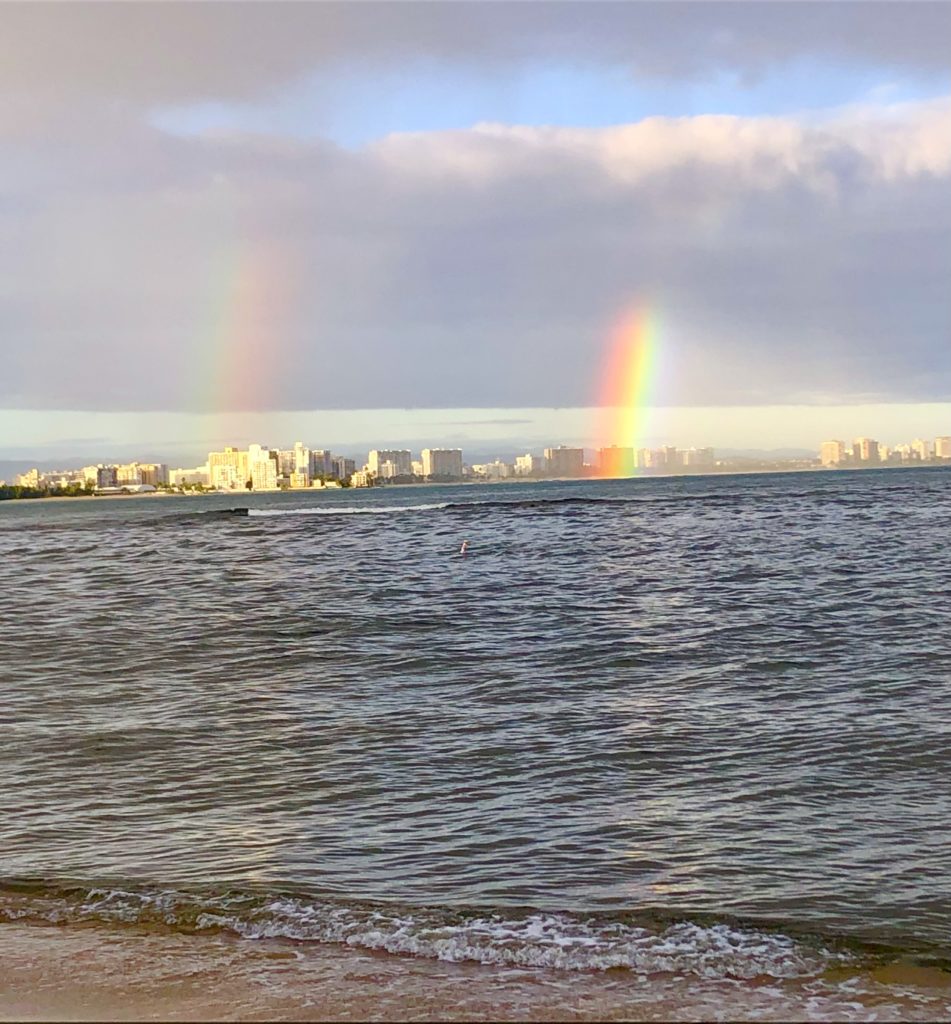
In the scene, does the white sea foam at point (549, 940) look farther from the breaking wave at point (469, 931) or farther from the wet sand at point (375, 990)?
the wet sand at point (375, 990)

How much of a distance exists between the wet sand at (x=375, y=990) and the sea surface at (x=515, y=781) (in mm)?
99

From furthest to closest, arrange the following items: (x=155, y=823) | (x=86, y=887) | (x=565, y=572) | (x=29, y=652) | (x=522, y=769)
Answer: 1. (x=565, y=572)
2. (x=29, y=652)
3. (x=522, y=769)
4. (x=155, y=823)
5. (x=86, y=887)

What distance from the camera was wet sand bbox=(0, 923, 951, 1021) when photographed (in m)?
6.53

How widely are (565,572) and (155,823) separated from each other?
27.6 m

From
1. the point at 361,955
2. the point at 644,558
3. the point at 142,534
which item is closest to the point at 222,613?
the point at 644,558

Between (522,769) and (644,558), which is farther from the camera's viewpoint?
(644,558)

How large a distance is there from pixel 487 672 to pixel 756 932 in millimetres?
11118

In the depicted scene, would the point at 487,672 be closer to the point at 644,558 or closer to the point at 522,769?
the point at 522,769

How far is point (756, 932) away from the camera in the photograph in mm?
7816

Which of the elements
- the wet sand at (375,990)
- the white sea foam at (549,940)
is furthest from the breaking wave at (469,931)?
the wet sand at (375,990)

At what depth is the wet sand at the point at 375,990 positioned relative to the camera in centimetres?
653

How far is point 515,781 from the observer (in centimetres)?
1183

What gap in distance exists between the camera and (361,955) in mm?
7578

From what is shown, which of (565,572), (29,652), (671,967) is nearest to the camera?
(671,967)
